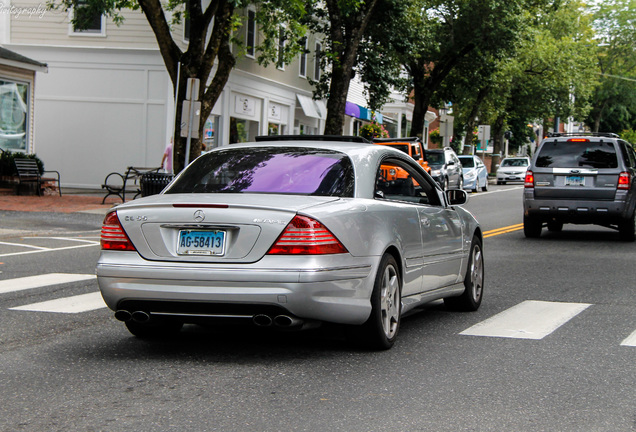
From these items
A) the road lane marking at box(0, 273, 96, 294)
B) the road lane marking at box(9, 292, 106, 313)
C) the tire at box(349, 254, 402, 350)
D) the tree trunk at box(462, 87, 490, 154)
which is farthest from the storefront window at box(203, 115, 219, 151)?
the tire at box(349, 254, 402, 350)

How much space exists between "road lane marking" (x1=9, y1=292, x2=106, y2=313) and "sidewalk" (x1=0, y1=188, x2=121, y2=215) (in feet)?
38.3

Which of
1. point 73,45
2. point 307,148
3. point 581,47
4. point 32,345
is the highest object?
point 581,47

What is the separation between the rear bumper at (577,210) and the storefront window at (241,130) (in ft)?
58.8

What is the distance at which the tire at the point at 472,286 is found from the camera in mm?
8867

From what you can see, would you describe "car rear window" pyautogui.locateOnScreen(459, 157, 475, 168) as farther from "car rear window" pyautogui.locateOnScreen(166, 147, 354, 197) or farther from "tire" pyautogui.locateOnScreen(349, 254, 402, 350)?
"tire" pyautogui.locateOnScreen(349, 254, 402, 350)

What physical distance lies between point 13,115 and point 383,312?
73.5 feet

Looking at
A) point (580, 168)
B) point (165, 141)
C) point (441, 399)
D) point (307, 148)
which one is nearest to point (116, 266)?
point (307, 148)

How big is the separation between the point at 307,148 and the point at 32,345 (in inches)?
94.9

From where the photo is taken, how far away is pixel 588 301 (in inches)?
386

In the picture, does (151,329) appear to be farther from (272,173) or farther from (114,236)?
(272,173)

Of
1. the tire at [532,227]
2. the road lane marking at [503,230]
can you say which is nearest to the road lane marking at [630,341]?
the tire at [532,227]

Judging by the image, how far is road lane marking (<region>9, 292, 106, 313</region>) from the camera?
28.0ft

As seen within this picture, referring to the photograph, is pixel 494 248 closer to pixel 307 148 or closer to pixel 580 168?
pixel 580 168

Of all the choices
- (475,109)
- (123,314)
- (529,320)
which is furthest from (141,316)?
(475,109)
